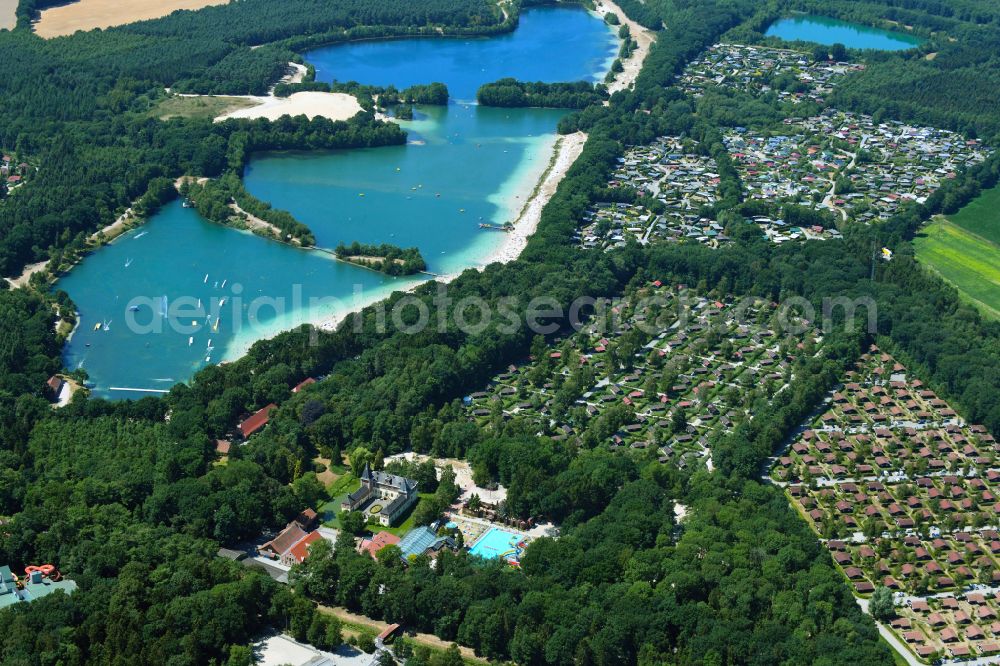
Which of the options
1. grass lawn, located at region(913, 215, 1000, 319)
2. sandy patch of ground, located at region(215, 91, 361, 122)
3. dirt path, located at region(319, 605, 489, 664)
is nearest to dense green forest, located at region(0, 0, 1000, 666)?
dirt path, located at region(319, 605, 489, 664)

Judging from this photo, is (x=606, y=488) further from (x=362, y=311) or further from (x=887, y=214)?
(x=887, y=214)

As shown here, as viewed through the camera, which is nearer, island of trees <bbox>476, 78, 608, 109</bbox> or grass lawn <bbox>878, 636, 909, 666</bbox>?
grass lawn <bbox>878, 636, 909, 666</bbox>

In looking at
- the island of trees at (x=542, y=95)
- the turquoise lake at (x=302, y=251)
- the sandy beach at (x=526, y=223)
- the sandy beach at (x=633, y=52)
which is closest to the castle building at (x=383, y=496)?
the sandy beach at (x=526, y=223)

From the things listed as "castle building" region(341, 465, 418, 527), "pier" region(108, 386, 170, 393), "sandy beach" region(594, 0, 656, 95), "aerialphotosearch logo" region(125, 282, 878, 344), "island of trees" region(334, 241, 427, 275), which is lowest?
"castle building" region(341, 465, 418, 527)

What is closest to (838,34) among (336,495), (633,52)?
(633,52)

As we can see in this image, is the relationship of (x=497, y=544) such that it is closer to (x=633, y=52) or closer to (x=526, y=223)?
(x=526, y=223)

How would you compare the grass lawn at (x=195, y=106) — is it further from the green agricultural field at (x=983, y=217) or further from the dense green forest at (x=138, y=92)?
the green agricultural field at (x=983, y=217)

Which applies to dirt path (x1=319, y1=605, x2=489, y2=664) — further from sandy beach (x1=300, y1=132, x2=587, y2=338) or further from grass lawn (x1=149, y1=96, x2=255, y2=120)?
grass lawn (x1=149, y1=96, x2=255, y2=120)

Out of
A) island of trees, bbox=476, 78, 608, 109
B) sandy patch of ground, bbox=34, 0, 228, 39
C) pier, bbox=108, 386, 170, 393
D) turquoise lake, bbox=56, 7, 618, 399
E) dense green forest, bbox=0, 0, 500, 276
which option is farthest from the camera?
sandy patch of ground, bbox=34, 0, 228, 39
